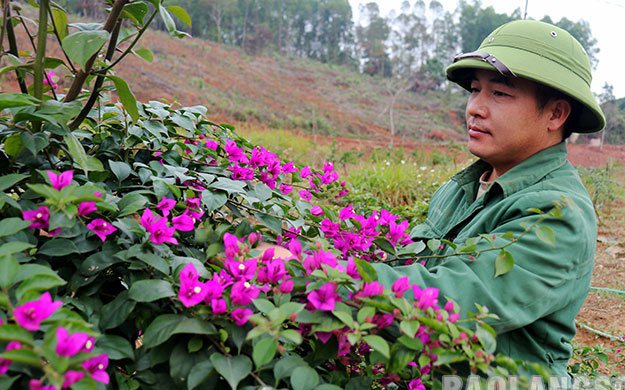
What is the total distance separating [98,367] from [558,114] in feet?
3.83

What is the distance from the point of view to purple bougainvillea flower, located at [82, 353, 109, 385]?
23.4 inches

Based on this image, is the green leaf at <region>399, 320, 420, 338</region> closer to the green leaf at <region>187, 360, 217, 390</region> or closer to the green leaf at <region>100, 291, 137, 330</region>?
the green leaf at <region>187, 360, 217, 390</region>

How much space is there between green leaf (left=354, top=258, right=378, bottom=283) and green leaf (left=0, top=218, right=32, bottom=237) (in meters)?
0.44

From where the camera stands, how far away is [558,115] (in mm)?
1311

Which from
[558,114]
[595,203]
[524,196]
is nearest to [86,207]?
[524,196]

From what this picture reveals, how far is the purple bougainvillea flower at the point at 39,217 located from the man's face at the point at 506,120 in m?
0.97

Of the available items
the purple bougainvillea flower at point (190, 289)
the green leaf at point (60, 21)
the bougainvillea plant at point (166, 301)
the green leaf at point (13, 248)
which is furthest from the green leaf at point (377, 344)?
the green leaf at point (60, 21)

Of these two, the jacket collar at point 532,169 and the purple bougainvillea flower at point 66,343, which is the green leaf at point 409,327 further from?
the jacket collar at point 532,169

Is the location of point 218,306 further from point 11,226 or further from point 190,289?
point 11,226

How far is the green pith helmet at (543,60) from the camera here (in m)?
1.21

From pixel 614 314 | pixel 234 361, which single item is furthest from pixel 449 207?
pixel 614 314

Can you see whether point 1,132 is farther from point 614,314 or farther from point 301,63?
point 301,63

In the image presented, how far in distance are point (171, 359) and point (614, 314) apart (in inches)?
137

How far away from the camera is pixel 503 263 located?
88cm
